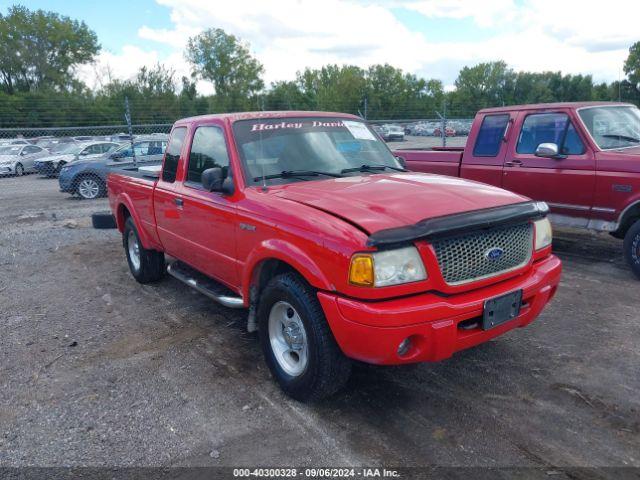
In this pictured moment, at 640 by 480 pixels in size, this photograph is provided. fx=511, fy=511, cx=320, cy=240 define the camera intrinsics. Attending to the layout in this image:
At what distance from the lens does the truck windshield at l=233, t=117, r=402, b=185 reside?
13.3 feet

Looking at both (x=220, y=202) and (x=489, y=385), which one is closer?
(x=489, y=385)

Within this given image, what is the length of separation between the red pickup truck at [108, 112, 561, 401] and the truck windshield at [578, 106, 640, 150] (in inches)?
122

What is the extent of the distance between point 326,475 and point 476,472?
793 mm

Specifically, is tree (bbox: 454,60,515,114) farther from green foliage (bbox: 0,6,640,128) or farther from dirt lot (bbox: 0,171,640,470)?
dirt lot (bbox: 0,171,640,470)

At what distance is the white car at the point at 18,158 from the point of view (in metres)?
22.6

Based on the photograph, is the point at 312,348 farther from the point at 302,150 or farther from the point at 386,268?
the point at 302,150

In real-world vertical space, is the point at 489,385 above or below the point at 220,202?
below

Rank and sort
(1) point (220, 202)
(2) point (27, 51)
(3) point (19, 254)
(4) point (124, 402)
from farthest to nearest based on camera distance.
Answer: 1. (2) point (27, 51)
2. (3) point (19, 254)
3. (1) point (220, 202)
4. (4) point (124, 402)

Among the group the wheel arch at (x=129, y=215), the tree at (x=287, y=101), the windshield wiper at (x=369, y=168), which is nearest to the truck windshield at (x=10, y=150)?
the tree at (x=287, y=101)

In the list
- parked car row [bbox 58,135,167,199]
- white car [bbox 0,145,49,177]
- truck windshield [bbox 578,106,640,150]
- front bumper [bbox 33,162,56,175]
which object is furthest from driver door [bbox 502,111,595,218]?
white car [bbox 0,145,49,177]

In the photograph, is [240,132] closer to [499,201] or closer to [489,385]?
[499,201]

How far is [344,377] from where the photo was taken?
3244 millimetres

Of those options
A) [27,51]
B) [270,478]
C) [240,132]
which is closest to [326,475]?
[270,478]

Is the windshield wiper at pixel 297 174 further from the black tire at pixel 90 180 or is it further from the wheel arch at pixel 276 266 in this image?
the black tire at pixel 90 180
